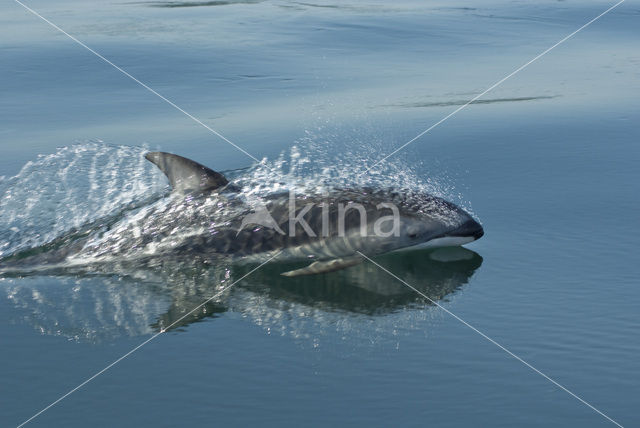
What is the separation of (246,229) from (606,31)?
40.1 feet

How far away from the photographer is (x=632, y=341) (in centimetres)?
519

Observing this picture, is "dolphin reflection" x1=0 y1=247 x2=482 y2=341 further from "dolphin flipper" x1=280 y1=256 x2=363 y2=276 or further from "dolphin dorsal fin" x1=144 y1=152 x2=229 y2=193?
"dolphin dorsal fin" x1=144 y1=152 x2=229 y2=193

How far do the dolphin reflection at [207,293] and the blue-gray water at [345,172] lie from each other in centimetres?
Result: 2

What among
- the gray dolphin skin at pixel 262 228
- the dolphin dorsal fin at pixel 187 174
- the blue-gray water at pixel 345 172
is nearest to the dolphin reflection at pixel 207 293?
the blue-gray water at pixel 345 172

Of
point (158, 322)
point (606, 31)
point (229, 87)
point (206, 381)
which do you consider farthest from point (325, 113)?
point (606, 31)

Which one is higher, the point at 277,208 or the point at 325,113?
the point at 325,113

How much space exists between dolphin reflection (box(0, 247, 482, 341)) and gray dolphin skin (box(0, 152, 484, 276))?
6.1 inches

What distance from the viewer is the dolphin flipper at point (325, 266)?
633cm

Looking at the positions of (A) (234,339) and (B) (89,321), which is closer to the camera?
(A) (234,339)

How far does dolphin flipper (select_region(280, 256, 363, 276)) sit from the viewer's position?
6332 mm

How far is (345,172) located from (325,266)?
7.19 feet

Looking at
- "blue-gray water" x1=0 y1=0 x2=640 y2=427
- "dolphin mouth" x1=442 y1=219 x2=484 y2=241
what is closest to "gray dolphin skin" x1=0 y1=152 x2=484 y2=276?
"dolphin mouth" x1=442 y1=219 x2=484 y2=241

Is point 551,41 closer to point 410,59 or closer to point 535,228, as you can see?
point 410,59

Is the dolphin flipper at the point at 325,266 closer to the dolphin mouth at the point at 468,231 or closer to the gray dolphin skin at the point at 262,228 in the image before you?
the gray dolphin skin at the point at 262,228
